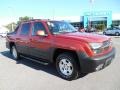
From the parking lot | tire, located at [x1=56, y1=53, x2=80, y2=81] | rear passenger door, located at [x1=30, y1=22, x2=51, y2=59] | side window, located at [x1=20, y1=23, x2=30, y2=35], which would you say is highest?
side window, located at [x1=20, y1=23, x2=30, y2=35]

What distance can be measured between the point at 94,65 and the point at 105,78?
90 cm

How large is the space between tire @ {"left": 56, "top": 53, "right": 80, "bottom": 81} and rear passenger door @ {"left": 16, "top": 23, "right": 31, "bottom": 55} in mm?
2080

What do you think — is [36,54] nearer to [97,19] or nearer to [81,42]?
[81,42]

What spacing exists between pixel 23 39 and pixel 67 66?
9.18 ft

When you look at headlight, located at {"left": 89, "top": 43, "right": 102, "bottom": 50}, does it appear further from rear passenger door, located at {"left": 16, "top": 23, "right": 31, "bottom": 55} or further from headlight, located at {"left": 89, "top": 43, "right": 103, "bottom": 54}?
rear passenger door, located at {"left": 16, "top": 23, "right": 31, "bottom": 55}

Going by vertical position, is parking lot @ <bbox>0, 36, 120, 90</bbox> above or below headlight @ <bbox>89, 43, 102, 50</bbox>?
below

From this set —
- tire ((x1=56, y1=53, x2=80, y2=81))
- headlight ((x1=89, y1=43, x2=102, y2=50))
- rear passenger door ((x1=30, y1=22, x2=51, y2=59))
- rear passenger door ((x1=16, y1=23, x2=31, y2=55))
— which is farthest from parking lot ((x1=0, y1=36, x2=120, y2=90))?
headlight ((x1=89, y1=43, x2=102, y2=50))

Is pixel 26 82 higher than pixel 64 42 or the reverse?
the reverse

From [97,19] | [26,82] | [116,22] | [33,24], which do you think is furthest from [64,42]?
[116,22]

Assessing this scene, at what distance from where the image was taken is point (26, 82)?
19.0ft

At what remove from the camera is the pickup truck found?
533cm

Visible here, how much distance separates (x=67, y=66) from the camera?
5.92 m

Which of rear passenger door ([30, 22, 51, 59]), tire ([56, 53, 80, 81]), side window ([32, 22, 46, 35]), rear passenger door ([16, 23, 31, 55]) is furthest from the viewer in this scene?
rear passenger door ([16, 23, 31, 55])

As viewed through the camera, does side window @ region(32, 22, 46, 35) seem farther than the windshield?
Yes
